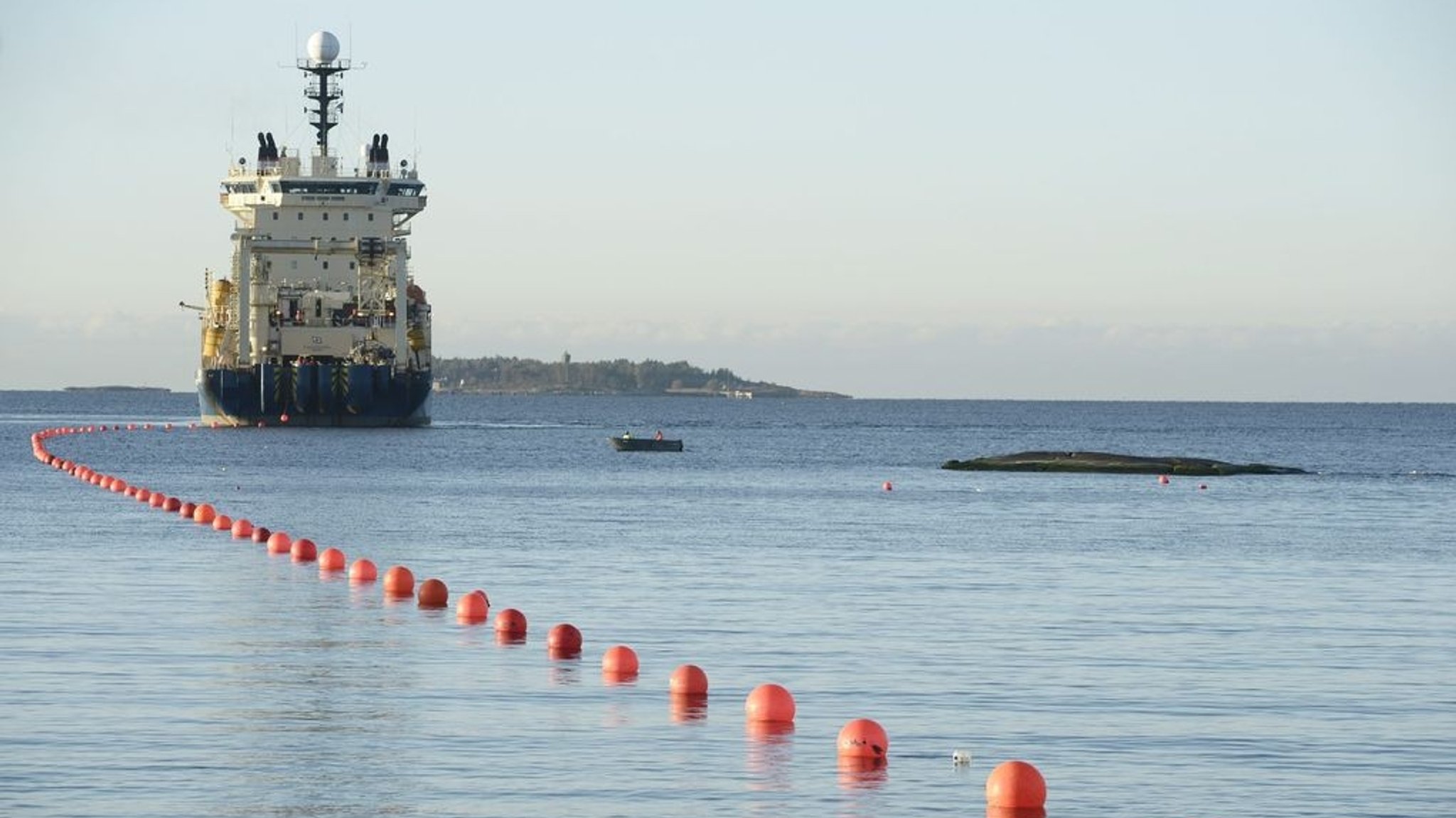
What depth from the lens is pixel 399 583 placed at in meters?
37.6

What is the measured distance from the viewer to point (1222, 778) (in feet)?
68.7

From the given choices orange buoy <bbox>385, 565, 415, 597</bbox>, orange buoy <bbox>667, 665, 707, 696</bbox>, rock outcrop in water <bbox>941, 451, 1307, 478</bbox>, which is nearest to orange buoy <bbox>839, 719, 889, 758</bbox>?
orange buoy <bbox>667, 665, 707, 696</bbox>

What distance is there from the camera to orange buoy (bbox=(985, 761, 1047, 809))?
19078 mm

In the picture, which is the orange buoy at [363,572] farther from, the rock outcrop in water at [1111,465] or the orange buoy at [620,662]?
the rock outcrop in water at [1111,465]

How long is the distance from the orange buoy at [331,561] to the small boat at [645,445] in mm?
74145

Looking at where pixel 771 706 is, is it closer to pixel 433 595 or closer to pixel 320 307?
pixel 433 595

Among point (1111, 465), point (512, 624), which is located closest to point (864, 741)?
point (512, 624)

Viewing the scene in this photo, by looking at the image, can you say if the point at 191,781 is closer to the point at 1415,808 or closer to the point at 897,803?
the point at 897,803

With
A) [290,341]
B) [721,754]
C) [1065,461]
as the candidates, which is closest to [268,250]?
[290,341]

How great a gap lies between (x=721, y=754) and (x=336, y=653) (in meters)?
8.99

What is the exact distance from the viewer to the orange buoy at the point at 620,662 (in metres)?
27.3

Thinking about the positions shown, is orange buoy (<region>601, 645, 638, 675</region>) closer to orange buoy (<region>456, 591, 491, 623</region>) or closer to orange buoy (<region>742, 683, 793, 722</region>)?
orange buoy (<region>742, 683, 793, 722</region>)

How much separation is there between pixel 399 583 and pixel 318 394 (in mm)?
88676

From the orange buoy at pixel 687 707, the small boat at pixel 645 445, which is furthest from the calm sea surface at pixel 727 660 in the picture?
the small boat at pixel 645 445
